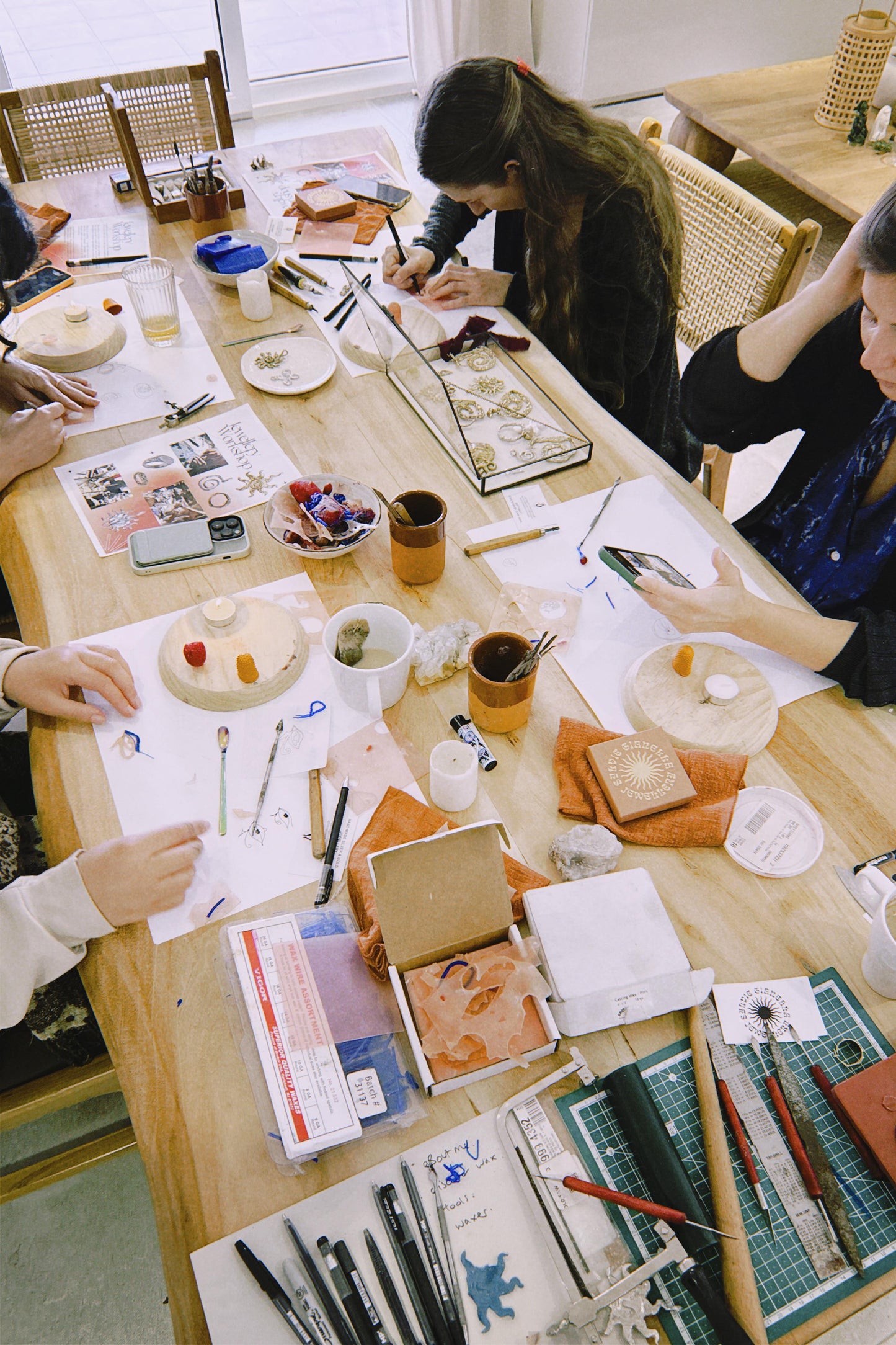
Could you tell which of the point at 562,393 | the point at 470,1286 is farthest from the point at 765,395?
the point at 470,1286

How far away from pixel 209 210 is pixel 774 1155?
206 cm

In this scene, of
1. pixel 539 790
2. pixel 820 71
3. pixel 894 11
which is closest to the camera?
pixel 539 790

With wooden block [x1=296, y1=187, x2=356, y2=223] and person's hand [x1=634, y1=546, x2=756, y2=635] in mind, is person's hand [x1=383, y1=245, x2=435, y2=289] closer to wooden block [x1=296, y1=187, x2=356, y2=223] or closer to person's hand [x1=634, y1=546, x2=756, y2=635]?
wooden block [x1=296, y1=187, x2=356, y2=223]

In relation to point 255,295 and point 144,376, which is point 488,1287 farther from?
point 255,295

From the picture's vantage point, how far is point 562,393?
1604 millimetres

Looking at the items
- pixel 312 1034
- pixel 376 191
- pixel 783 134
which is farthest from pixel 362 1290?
pixel 783 134

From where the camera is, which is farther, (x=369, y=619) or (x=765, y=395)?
(x=765, y=395)

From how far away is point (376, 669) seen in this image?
43.5 inches

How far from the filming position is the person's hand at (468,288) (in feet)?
5.91

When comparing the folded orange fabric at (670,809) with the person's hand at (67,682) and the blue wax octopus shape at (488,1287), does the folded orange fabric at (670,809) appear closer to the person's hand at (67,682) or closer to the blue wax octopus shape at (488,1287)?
the blue wax octopus shape at (488,1287)

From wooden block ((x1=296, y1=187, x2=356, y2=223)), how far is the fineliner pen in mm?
1996

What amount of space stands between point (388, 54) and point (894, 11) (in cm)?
257

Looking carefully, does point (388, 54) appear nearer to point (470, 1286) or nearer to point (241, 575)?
point (241, 575)

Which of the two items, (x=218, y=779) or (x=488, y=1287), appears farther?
(x=218, y=779)
